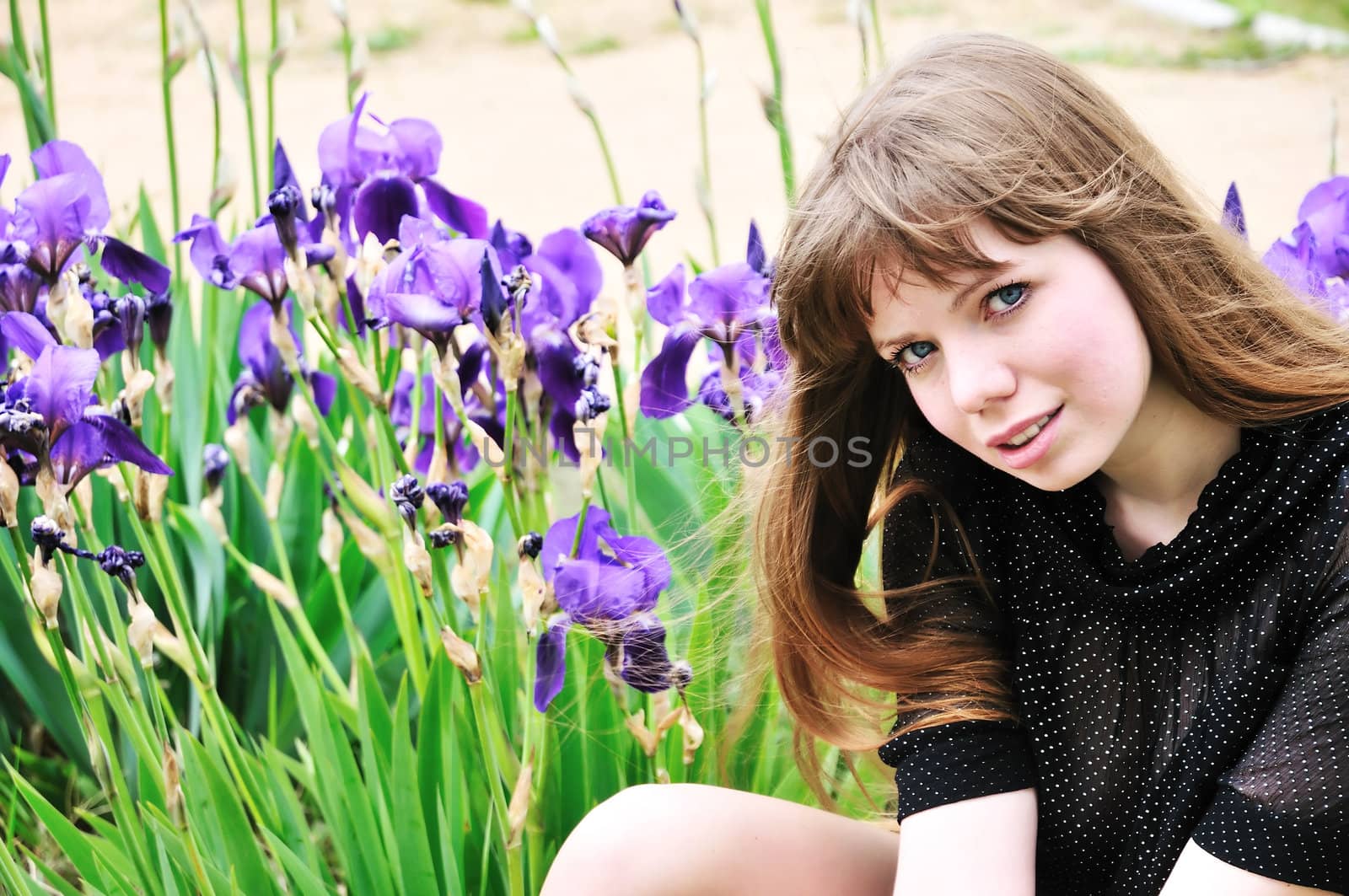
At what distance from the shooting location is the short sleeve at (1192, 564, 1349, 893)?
930 mm

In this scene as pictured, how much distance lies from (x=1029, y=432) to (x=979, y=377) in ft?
0.21

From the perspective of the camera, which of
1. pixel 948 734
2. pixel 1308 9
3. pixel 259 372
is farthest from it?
pixel 1308 9

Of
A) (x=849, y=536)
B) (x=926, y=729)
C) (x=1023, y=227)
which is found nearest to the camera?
(x=1023, y=227)

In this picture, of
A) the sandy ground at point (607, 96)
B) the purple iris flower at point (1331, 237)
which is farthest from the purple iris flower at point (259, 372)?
the sandy ground at point (607, 96)

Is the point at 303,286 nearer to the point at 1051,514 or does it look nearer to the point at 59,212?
the point at 59,212

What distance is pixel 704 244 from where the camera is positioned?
4375 millimetres

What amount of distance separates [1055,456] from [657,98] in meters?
5.59

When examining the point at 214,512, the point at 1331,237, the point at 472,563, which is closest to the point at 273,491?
the point at 214,512

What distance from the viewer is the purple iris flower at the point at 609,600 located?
106cm

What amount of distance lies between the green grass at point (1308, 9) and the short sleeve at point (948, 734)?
18.9 feet

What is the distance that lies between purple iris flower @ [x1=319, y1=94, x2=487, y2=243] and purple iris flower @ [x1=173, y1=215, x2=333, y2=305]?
56 millimetres

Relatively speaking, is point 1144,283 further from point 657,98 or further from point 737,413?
point 657,98

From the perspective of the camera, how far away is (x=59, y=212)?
1.16 metres

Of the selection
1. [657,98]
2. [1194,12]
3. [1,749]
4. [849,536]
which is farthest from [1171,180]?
[1194,12]
